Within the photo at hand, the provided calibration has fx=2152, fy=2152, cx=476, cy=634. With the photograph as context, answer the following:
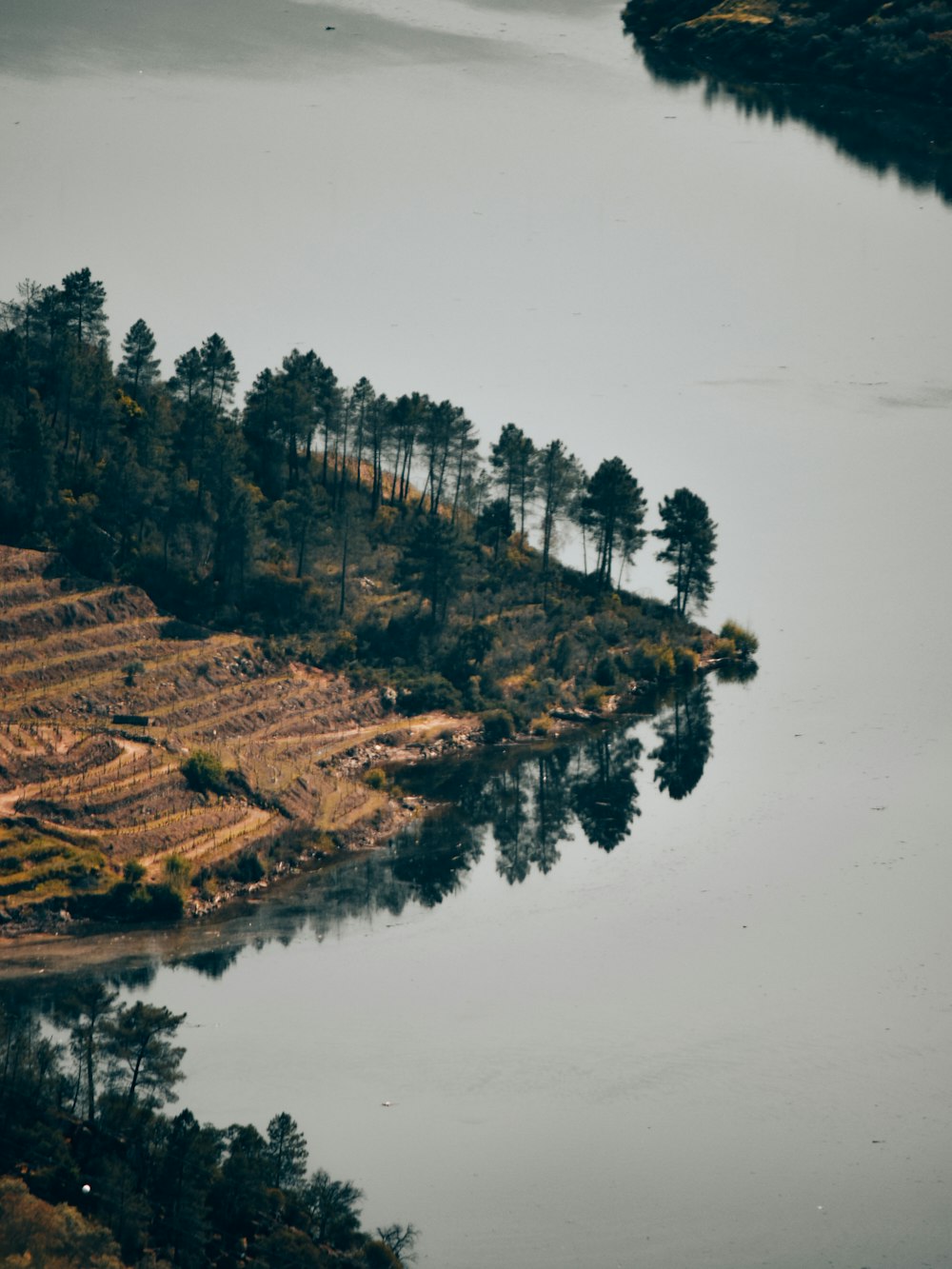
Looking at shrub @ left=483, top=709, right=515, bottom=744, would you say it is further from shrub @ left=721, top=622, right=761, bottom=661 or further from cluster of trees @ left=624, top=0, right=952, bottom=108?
cluster of trees @ left=624, top=0, right=952, bottom=108

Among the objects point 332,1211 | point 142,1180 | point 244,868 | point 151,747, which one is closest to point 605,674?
point 151,747

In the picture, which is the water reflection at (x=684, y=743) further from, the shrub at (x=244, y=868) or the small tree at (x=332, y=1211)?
the small tree at (x=332, y=1211)

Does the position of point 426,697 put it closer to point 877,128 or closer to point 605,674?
point 605,674

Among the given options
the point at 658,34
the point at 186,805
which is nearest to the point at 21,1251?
the point at 186,805

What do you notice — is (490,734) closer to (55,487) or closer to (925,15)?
(55,487)

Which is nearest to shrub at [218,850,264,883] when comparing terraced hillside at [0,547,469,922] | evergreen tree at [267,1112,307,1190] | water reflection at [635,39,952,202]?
terraced hillside at [0,547,469,922]

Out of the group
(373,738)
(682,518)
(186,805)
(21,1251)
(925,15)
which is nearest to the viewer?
(21,1251)
